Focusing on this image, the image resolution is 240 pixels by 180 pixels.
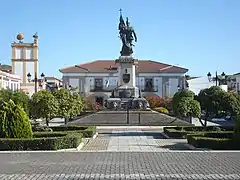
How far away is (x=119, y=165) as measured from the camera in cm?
1452

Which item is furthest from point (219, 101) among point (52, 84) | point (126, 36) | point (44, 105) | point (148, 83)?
point (148, 83)

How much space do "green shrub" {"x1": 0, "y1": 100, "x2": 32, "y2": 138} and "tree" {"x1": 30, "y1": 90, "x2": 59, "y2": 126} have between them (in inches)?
439

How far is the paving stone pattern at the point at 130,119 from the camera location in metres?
44.9

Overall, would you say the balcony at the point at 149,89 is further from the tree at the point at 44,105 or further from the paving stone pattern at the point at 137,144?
the paving stone pattern at the point at 137,144

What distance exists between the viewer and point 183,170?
1336cm

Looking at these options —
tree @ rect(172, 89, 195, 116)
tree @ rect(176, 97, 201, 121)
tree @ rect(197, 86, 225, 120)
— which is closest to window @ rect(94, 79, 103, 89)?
tree @ rect(172, 89, 195, 116)

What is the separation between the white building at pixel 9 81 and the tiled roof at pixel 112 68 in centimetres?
1562

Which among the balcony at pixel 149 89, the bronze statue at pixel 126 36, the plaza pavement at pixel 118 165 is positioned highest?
the bronze statue at pixel 126 36

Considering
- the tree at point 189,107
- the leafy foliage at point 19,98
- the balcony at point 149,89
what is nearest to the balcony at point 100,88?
the balcony at point 149,89

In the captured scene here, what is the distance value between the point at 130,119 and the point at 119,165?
31528mm

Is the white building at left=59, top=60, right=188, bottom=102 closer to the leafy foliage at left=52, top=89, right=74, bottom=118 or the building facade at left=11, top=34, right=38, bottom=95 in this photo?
the building facade at left=11, top=34, right=38, bottom=95

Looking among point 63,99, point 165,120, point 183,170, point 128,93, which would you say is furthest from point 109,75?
point 183,170

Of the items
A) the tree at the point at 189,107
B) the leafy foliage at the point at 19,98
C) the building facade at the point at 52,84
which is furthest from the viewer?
the building facade at the point at 52,84

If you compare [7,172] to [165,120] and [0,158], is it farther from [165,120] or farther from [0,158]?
[165,120]
